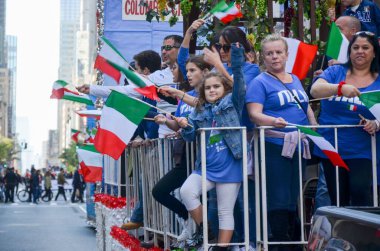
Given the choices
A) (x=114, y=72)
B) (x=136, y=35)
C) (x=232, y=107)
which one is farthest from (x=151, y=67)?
(x=136, y=35)

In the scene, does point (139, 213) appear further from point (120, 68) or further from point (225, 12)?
point (120, 68)

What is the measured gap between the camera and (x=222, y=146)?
6551 mm

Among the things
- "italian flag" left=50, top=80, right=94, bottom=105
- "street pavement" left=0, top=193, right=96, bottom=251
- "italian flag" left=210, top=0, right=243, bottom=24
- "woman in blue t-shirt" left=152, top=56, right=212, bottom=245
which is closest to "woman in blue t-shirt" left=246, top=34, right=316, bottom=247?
"woman in blue t-shirt" left=152, top=56, right=212, bottom=245

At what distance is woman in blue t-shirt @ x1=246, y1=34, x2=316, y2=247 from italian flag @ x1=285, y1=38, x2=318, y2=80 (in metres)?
0.98

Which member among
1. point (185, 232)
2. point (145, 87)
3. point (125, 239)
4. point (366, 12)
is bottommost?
point (125, 239)

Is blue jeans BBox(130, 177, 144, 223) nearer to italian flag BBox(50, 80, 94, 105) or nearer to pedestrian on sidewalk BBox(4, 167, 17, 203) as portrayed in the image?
italian flag BBox(50, 80, 94, 105)

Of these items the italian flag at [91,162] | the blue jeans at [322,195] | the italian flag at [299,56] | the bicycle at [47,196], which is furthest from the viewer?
the bicycle at [47,196]

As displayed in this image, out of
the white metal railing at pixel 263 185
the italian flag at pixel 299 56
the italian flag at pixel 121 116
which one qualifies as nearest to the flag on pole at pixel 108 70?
the italian flag at pixel 121 116

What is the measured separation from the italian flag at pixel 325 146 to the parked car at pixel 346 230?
7.28ft

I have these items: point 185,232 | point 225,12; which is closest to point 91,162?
point 225,12

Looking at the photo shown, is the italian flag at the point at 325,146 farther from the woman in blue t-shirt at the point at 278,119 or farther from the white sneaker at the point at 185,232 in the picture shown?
the white sneaker at the point at 185,232

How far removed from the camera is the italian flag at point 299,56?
26.1ft

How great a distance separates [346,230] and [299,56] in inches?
172

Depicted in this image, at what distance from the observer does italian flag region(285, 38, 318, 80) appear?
26.1ft
